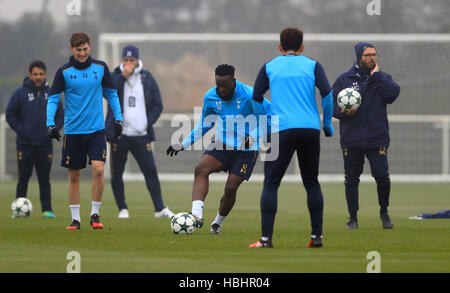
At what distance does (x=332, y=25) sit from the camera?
49.6m

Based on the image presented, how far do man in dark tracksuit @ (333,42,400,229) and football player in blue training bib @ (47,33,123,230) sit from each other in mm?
2950

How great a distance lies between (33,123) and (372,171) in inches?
205

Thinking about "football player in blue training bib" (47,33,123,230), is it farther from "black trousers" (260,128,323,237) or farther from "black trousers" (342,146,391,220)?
"black trousers" (342,146,391,220)

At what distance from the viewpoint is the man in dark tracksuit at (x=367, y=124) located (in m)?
12.7

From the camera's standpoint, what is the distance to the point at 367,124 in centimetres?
1271

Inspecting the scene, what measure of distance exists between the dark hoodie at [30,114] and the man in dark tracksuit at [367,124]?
14.8ft

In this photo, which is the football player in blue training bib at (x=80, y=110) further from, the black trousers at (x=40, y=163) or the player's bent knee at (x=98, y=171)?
the black trousers at (x=40, y=163)

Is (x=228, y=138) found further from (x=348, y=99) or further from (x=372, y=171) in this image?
(x=372, y=171)

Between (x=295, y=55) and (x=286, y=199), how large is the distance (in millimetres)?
10491

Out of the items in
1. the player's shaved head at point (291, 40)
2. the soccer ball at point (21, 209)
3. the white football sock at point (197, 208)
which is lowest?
the soccer ball at point (21, 209)

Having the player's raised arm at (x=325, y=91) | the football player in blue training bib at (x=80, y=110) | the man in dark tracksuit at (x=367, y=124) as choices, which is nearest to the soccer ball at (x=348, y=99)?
the man in dark tracksuit at (x=367, y=124)

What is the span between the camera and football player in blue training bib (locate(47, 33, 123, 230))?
12.0 m

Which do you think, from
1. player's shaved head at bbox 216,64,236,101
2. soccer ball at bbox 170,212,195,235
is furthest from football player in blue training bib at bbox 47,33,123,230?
player's shaved head at bbox 216,64,236,101

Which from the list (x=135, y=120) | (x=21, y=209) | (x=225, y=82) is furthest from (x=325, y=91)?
(x=21, y=209)
